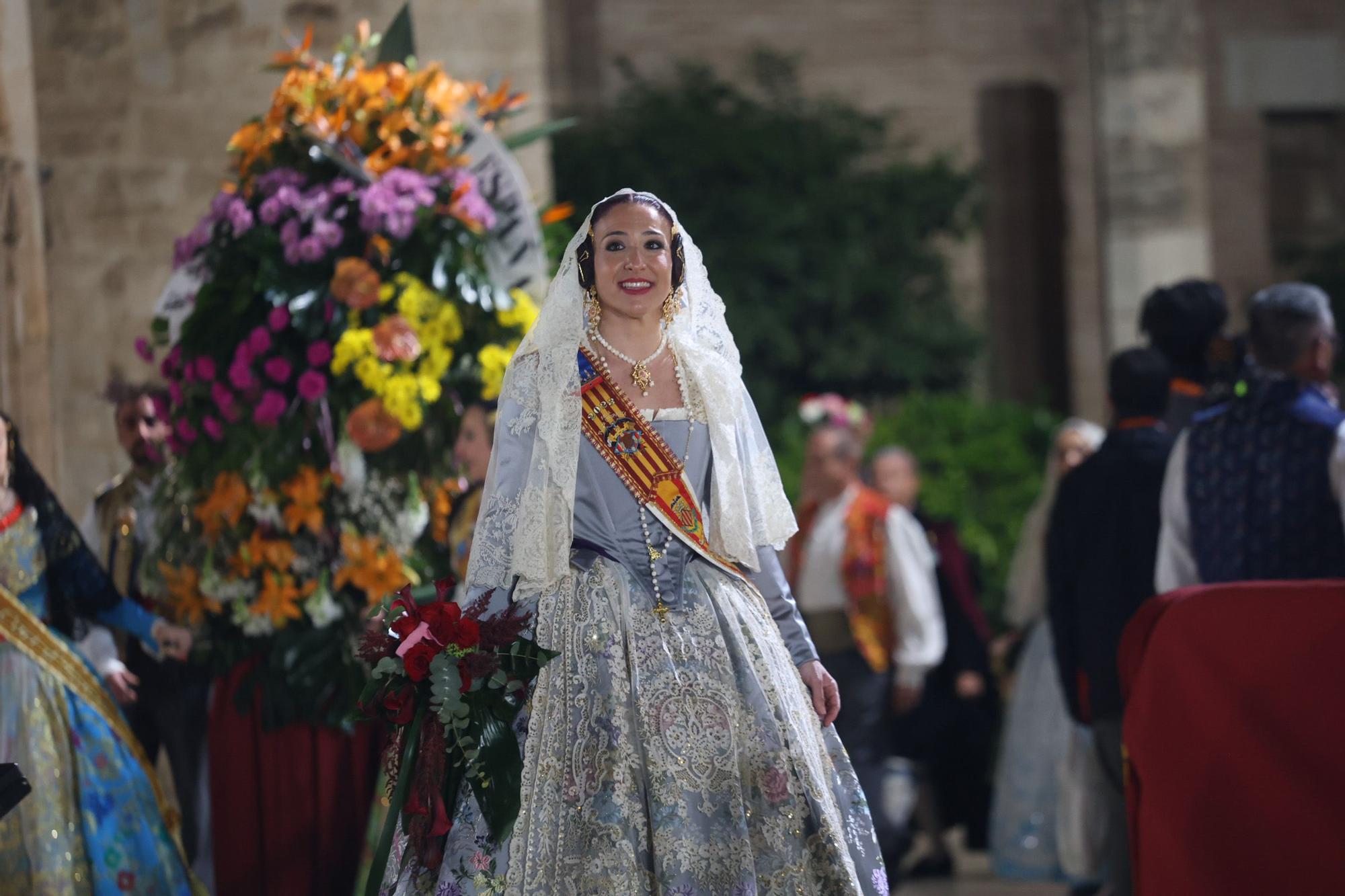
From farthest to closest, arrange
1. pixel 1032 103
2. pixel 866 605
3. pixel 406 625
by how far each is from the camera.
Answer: pixel 1032 103, pixel 866 605, pixel 406 625

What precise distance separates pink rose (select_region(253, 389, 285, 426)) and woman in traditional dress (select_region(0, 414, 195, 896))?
0.63 metres

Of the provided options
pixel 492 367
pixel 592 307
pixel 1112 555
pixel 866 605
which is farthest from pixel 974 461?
pixel 592 307

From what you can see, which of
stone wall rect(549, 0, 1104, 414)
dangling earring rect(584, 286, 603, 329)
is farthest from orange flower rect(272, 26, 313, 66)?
stone wall rect(549, 0, 1104, 414)

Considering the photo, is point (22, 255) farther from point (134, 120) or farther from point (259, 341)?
point (259, 341)

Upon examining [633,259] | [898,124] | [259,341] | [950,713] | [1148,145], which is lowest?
[950,713]

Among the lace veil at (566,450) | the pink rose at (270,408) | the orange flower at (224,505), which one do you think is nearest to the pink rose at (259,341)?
the pink rose at (270,408)

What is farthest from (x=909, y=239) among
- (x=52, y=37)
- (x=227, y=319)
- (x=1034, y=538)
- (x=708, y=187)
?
(x=227, y=319)

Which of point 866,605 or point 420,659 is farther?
point 866,605

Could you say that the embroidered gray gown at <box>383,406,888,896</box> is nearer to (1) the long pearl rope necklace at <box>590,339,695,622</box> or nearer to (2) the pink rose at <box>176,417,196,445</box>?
(1) the long pearl rope necklace at <box>590,339,695,622</box>

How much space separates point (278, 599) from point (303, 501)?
30 cm

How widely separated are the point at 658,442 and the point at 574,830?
86cm

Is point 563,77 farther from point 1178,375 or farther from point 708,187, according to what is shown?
point 1178,375

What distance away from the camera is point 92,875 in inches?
174

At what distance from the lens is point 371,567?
5066 mm
